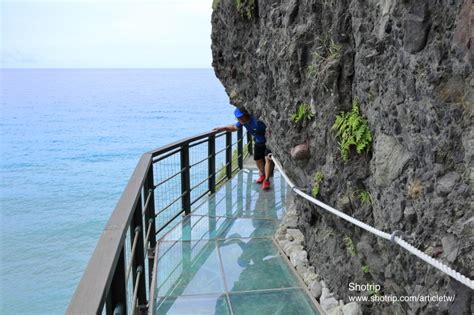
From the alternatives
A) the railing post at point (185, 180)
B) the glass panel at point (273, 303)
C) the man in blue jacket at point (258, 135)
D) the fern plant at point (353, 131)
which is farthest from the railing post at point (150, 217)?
the man in blue jacket at point (258, 135)

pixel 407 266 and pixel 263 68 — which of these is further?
pixel 263 68

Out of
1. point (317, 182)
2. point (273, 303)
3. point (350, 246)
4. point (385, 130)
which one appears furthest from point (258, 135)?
point (385, 130)

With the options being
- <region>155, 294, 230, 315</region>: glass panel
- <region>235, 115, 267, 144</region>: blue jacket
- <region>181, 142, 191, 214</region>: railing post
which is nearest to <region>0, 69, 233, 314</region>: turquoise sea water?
<region>181, 142, 191, 214</region>: railing post

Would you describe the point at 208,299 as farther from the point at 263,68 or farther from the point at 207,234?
the point at 263,68

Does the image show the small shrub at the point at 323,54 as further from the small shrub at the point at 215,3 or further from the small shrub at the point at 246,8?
the small shrub at the point at 215,3

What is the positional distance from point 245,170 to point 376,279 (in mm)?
5956

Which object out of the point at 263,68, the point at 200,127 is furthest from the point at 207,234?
the point at 200,127

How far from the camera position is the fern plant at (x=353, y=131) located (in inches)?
111

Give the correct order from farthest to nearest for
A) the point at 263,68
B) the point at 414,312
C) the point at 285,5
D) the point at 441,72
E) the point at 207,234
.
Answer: the point at 207,234, the point at 263,68, the point at 285,5, the point at 414,312, the point at 441,72

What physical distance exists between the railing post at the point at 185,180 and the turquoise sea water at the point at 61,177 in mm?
1965

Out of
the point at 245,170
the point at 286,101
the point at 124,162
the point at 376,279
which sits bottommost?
the point at 124,162

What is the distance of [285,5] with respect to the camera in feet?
12.8

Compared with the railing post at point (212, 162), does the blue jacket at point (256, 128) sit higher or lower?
higher

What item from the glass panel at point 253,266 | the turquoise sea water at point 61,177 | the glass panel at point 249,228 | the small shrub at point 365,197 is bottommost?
the turquoise sea water at point 61,177
